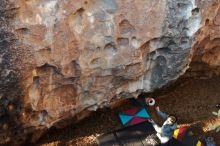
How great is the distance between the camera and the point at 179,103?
4.66m

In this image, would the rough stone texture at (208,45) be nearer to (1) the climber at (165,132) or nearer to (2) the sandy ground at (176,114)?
(2) the sandy ground at (176,114)

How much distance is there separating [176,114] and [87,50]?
1522mm

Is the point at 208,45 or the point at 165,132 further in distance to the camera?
the point at 208,45

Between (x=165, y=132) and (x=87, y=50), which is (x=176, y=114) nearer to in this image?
(x=165, y=132)

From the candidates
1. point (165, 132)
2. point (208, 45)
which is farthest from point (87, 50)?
point (208, 45)

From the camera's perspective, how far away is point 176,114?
4.57 meters

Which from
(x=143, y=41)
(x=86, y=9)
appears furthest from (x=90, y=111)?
(x=86, y=9)

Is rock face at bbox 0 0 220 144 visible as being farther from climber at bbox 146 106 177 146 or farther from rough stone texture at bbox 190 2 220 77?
climber at bbox 146 106 177 146

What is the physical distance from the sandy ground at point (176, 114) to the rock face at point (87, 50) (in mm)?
327

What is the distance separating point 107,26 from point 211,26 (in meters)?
1.22

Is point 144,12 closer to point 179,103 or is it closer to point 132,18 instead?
point 132,18

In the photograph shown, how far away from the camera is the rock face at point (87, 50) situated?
3252mm

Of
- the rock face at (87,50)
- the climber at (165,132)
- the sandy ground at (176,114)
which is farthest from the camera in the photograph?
the sandy ground at (176,114)

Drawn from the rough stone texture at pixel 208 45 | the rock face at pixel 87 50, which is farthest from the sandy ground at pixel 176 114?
the rock face at pixel 87 50
